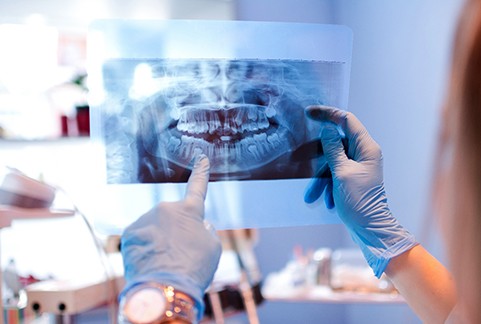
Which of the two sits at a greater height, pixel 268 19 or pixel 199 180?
pixel 268 19

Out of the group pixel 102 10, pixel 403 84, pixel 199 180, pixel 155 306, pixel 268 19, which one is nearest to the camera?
pixel 155 306

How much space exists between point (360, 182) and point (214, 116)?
0.30 metres

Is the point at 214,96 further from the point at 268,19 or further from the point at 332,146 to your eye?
the point at 268,19

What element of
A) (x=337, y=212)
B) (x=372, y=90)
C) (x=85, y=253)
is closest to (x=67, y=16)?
(x=85, y=253)

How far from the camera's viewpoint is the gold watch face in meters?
0.88

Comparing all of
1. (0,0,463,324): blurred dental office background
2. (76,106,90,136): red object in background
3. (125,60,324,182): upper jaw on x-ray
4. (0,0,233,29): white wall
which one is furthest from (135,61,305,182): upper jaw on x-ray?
(76,106,90,136): red object in background

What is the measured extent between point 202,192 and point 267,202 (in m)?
0.15

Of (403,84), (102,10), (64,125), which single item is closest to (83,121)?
(64,125)

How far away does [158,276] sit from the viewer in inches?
36.5

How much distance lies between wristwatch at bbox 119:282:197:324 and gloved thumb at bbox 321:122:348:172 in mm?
374

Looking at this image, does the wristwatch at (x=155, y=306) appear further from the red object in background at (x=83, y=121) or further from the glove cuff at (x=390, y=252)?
the red object in background at (x=83, y=121)

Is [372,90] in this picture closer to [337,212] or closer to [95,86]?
[337,212]

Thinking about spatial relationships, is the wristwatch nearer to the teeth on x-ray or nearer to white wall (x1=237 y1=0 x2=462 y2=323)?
the teeth on x-ray

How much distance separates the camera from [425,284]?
42.4 inches
